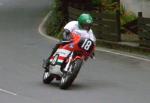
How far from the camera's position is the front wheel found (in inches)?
561

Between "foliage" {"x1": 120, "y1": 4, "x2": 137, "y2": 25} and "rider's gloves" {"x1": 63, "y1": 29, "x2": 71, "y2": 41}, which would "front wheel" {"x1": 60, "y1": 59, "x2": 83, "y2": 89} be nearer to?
"rider's gloves" {"x1": 63, "y1": 29, "x2": 71, "y2": 41}

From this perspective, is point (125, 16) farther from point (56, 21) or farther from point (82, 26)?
point (82, 26)

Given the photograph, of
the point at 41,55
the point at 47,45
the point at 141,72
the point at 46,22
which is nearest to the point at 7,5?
the point at 46,22

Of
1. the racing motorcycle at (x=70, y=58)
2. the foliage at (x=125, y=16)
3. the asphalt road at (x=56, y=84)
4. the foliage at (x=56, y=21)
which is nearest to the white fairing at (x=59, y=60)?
the racing motorcycle at (x=70, y=58)

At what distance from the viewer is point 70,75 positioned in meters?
14.3

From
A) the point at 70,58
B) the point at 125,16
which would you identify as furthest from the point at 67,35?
the point at 125,16

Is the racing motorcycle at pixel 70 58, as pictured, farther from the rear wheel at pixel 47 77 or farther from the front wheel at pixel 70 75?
the rear wheel at pixel 47 77

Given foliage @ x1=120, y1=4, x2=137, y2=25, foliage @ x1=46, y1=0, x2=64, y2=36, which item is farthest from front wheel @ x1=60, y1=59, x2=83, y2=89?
foliage @ x1=46, y1=0, x2=64, y2=36

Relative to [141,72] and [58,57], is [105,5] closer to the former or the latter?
[141,72]

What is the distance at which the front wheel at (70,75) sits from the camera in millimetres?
14258

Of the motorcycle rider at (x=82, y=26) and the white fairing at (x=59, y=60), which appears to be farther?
the white fairing at (x=59, y=60)

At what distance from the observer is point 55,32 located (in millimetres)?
27797

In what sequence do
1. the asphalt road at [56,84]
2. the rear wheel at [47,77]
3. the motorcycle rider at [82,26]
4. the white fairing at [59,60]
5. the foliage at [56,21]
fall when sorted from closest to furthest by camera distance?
the asphalt road at [56,84] < the motorcycle rider at [82,26] < the white fairing at [59,60] < the rear wheel at [47,77] < the foliage at [56,21]

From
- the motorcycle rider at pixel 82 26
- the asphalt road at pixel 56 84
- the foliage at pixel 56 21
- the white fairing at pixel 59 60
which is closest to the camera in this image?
the asphalt road at pixel 56 84
